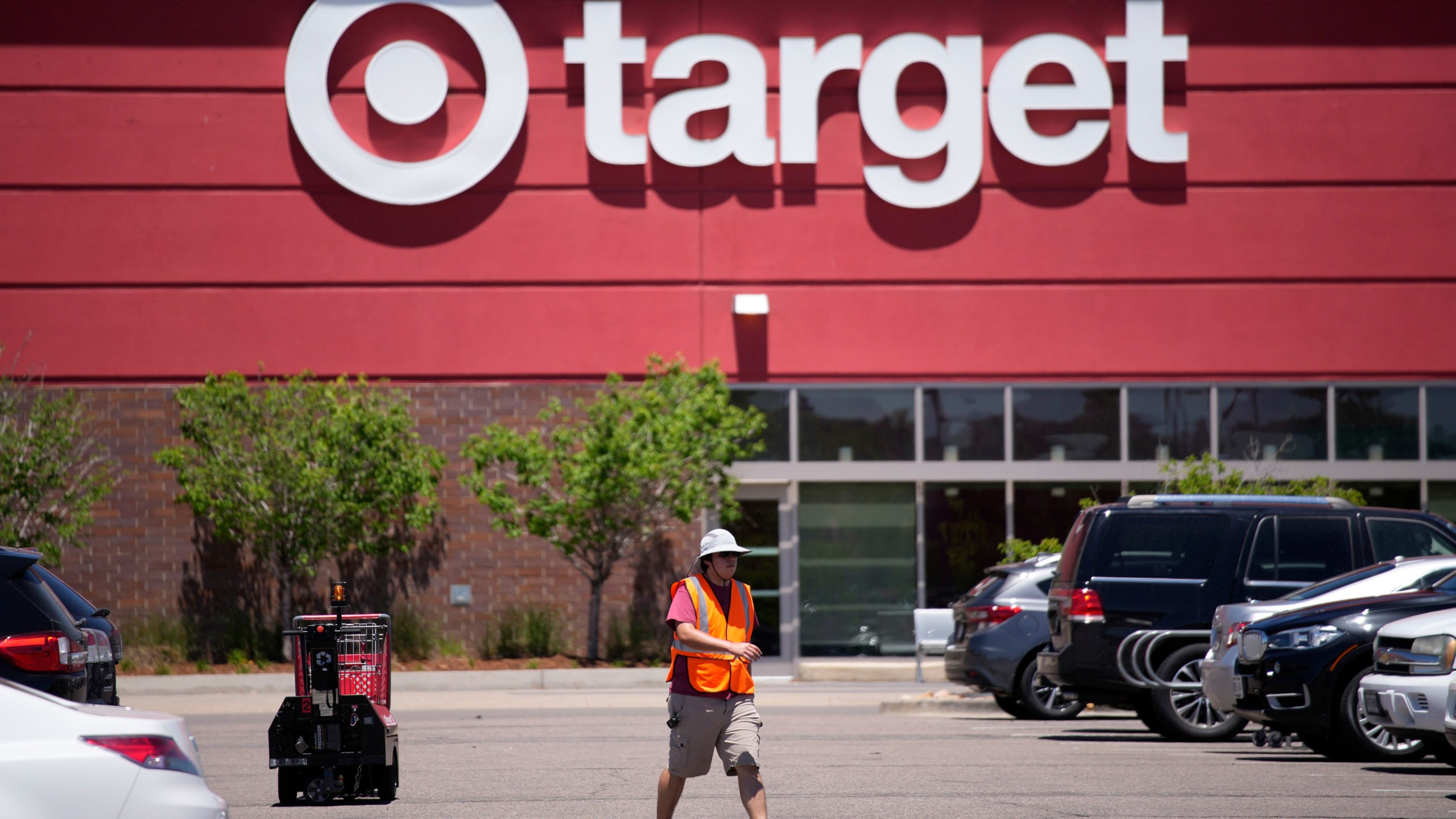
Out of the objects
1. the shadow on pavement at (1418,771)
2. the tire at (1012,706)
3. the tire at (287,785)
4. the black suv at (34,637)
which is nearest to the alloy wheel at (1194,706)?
the shadow on pavement at (1418,771)

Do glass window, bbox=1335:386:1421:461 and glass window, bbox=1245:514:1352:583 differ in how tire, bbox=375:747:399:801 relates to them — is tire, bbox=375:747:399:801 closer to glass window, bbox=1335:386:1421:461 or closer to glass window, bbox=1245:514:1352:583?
glass window, bbox=1245:514:1352:583

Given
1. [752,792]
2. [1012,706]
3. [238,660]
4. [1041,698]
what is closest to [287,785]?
[752,792]

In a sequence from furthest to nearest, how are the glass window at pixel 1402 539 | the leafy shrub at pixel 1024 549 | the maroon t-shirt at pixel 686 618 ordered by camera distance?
the leafy shrub at pixel 1024 549 < the glass window at pixel 1402 539 < the maroon t-shirt at pixel 686 618

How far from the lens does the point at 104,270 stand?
24734 millimetres

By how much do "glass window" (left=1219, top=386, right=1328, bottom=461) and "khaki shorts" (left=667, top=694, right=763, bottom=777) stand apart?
1847cm

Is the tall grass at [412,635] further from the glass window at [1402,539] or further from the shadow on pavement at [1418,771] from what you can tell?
the shadow on pavement at [1418,771]

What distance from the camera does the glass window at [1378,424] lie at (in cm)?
2506

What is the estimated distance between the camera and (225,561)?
24641 mm

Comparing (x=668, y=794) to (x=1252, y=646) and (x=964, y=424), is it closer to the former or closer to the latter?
(x=1252, y=646)

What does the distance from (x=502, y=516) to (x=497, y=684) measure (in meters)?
2.81

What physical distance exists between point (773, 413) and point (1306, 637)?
1357 centimetres

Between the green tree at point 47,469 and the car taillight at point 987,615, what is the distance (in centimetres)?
1334

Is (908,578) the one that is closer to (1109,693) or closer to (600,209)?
(600,209)

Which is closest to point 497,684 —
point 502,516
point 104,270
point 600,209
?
point 502,516
